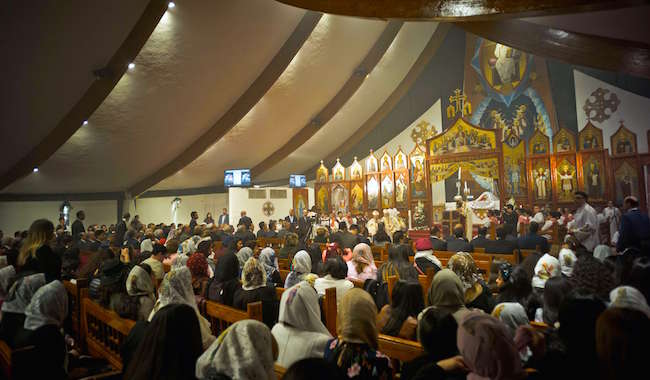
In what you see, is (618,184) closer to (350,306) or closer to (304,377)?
(350,306)

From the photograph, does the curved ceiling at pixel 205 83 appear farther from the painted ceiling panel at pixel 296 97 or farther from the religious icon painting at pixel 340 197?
the religious icon painting at pixel 340 197

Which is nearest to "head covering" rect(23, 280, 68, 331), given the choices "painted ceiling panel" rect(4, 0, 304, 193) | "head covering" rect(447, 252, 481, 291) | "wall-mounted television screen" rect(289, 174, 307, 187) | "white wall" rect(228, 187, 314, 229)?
"head covering" rect(447, 252, 481, 291)

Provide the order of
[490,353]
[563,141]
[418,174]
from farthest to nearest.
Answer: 1. [418,174]
2. [563,141]
3. [490,353]

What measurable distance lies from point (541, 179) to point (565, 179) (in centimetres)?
71

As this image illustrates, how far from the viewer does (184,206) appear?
2023 cm

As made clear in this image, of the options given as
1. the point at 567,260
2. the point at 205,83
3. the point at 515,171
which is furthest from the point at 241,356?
the point at 515,171

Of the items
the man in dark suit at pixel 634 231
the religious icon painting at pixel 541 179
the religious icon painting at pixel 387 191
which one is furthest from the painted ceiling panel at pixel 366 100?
the man in dark suit at pixel 634 231

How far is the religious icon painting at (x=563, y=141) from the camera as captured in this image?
12927 mm

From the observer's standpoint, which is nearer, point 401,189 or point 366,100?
point 401,189

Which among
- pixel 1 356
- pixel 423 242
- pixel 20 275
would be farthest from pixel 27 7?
pixel 423 242

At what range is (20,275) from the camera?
394cm

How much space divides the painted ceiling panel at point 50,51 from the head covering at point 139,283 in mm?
6999

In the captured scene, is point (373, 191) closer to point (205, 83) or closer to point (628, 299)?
point (205, 83)

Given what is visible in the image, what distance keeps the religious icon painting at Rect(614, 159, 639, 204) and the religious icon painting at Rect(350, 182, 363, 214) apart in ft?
26.2
